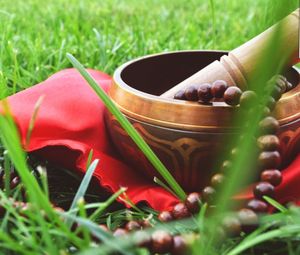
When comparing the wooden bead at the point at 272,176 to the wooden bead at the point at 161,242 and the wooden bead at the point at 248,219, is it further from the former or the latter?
the wooden bead at the point at 161,242

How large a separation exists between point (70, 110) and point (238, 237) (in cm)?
46

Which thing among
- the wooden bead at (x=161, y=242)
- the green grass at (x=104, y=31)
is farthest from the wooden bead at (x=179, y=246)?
the green grass at (x=104, y=31)

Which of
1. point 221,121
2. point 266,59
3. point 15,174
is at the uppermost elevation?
point 266,59

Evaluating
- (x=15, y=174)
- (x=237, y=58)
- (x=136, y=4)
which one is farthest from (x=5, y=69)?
(x=136, y=4)

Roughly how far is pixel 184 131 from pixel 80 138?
25 cm

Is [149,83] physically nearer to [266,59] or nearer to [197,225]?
[197,225]

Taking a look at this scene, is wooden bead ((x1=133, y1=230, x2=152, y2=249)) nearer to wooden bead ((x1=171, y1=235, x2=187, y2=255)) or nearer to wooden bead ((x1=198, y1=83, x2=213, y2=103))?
wooden bead ((x1=171, y1=235, x2=187, y2=255))

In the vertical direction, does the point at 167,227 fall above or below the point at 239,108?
below


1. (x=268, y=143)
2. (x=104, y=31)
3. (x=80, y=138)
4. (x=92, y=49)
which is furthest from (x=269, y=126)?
Result: (x=104, y=31)

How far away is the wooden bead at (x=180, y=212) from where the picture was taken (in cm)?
89

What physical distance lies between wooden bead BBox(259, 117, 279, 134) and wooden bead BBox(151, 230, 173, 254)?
240 millimetres

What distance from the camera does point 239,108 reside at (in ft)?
3.01

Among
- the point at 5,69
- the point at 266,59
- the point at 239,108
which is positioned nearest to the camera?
the point at 266,59

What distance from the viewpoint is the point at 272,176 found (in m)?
0.84
